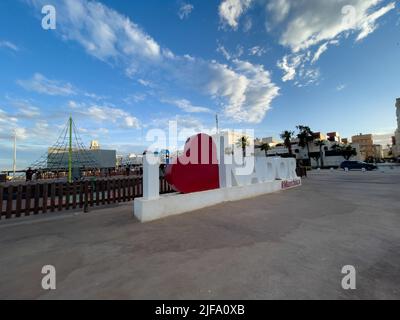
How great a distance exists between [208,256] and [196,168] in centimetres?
445

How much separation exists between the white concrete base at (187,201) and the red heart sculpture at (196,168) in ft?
1.17

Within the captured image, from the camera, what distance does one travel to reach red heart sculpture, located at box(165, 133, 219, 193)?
7.01m

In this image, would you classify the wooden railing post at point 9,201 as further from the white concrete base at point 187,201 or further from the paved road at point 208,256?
the white concrete base at point 187,201

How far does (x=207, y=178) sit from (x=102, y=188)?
478 centimetres

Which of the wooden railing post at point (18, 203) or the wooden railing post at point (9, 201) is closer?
the wooden railing post at point (9, 201)

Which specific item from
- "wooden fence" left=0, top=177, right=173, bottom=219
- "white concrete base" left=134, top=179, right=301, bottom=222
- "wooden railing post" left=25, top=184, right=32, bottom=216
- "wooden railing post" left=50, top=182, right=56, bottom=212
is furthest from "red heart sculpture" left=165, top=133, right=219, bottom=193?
"wooden railing post" left=25, top=184, right=32, bottom=216

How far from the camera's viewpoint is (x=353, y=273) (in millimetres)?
2689

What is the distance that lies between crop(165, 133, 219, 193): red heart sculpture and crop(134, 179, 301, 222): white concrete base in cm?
36

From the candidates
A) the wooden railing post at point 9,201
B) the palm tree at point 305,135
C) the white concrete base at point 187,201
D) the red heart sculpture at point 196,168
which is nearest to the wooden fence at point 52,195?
the wooden railing post at point 9,201

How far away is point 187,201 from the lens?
676cm

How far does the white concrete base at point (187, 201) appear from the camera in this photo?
18.6ft

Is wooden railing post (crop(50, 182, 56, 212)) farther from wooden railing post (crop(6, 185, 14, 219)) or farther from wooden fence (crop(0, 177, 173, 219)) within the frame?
wooden railing post (crop(6, 185, 14, 219))

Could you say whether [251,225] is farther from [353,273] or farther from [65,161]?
[65,161]

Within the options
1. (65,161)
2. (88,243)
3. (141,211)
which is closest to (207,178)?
(141,211)
